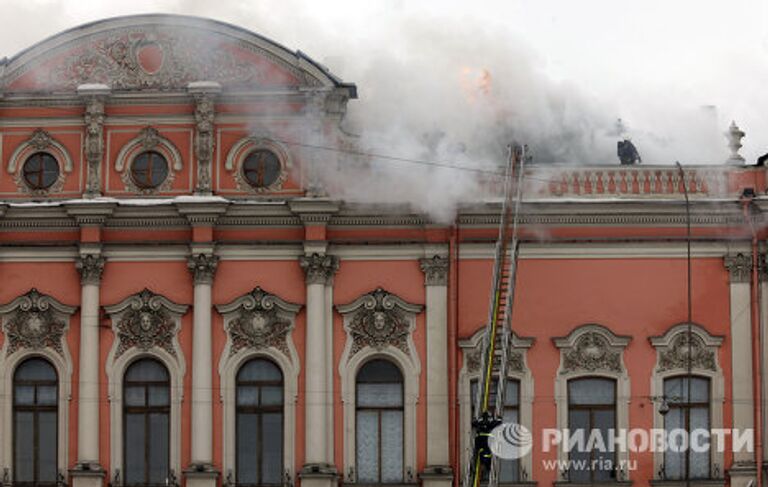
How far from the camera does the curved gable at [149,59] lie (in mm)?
36406

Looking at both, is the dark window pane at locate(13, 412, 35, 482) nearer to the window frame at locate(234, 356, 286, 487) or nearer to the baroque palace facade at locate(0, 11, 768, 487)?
the baroque palace facade at locate(0, 11, 768, 487)

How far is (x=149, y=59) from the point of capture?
3662 centimetres

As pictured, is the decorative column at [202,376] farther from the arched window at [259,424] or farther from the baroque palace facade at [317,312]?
the arched window at [259,424]

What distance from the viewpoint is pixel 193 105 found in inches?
1430

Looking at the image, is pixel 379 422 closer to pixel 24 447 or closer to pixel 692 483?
pixel 692 483

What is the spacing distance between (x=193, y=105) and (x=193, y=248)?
8.67 ft

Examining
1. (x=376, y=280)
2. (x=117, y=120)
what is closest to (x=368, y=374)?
(x=376, y=280)

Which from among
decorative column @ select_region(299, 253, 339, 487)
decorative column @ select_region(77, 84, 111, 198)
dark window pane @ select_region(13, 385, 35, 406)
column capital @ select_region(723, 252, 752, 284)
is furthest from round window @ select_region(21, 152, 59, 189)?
column capital @ select_region(723, 252, 752, 284)

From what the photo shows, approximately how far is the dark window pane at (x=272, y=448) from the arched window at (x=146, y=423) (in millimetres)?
1704

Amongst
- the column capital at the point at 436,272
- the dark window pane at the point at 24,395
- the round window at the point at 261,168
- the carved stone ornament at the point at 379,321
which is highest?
the round window at the point at 261,168

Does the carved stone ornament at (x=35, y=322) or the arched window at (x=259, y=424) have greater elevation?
the carved stone ornament at (x=35, y=322)

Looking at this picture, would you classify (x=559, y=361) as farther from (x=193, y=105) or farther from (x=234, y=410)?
(x=193, y=105)

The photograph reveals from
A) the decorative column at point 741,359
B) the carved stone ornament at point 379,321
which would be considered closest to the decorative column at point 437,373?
the carved stone ornament at point 379,321

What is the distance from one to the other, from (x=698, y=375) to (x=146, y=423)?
386 inches
